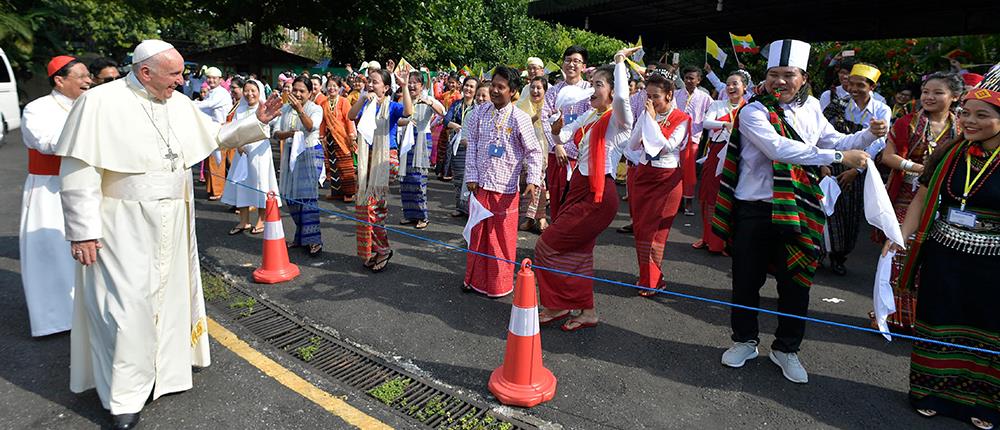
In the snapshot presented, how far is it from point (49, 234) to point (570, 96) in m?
4.71

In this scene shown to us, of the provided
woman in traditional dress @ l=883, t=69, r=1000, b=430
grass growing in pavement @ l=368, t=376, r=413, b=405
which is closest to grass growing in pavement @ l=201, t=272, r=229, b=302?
grass growing in pavement @ l=368, t=376, r=413, b=405

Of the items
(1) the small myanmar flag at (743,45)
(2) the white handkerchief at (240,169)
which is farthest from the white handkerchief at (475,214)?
(1) the small myanmar flag at (743,45)

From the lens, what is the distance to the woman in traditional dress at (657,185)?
16.6 ft

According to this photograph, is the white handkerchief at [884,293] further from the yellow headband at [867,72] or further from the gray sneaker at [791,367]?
the yellow headband at [867,72]

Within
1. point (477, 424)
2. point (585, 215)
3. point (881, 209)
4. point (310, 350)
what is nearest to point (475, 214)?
point (585, 215)

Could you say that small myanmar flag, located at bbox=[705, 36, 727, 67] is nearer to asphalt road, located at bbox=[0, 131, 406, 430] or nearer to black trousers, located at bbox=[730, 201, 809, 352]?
black trousers, located at bbox=[730, 201, 809, 352]

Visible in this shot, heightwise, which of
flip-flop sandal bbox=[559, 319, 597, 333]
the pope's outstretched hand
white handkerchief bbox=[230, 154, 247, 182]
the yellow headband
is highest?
the yellow headband

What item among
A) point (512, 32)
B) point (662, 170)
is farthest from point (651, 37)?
point (512, 32)

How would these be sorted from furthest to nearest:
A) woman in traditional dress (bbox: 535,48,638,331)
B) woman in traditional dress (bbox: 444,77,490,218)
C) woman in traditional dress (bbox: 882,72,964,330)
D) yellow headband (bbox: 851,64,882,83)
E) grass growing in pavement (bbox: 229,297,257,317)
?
woman in traditional dress (bbox: 444,77,490,218) → yellow headband (bbox: 851,64,882,83) → grass growing in pavement (bbox: 229,297,257,317) → woman in traditional dress (bbox: 535,48,638,331) → woman in traditional dress (bbox: 882,72,964,330)

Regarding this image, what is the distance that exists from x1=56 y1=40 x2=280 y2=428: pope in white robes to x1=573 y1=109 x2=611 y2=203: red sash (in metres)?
2.53

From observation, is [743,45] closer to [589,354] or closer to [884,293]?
[884,293]

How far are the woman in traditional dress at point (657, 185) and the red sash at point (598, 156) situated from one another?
92cm

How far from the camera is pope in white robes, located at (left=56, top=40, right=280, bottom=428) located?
9.50 ft

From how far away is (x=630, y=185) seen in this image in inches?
223
